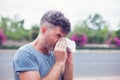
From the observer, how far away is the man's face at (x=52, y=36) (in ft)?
6.32

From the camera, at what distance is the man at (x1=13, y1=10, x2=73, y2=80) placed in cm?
184

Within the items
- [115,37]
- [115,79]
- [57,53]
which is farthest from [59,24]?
[115,37]

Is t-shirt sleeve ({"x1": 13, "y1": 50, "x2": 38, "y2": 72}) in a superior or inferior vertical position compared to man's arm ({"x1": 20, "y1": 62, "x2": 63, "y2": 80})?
superior

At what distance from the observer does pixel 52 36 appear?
1.93 m

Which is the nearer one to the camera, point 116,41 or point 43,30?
point 43,30

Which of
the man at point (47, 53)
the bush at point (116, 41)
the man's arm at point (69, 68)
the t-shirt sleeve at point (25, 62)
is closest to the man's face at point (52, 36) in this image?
the man at point (47, 53)

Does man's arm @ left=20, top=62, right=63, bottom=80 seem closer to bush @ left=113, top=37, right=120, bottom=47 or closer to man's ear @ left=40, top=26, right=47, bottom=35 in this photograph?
man's ear @ left=40, top=26, right=47, bottom=35

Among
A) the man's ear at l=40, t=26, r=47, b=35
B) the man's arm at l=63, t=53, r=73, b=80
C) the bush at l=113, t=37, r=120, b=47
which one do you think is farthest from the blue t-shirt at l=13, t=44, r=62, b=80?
the bush at l=113, t=37, r=120, b=47

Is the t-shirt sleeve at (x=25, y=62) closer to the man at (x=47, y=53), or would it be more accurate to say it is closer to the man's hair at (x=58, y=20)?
the man at (x=47, y=53)

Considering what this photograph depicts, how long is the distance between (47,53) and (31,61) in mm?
156

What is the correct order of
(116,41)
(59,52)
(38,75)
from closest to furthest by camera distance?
(38,75) < (59,52) < (116,41)

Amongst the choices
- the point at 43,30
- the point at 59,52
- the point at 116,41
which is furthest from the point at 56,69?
the point at 116,41

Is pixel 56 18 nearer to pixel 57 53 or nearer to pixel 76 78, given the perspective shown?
pixel 57 53

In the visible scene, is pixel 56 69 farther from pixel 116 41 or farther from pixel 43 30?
pixel 116 41
